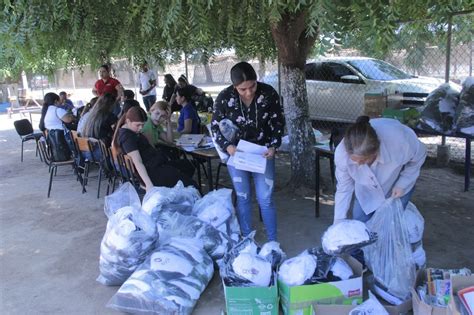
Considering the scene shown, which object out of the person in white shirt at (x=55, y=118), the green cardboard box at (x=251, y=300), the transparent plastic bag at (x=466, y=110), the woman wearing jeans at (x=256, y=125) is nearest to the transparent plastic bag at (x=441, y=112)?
the transparent plastic bag at (x=466, y=110)

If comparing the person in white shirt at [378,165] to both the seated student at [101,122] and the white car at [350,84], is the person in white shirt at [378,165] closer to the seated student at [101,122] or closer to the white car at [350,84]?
the seated student at [101,122]

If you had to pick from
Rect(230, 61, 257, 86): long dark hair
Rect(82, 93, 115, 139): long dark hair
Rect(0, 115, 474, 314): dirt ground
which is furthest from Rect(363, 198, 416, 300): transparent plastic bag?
Rect(82, 93, 115, 139): long dark hair

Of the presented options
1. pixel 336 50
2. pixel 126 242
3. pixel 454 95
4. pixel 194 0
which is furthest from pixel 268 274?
pixel 454 95

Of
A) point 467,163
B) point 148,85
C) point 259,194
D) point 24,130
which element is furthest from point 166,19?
point 148,85

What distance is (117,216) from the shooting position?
342 cm

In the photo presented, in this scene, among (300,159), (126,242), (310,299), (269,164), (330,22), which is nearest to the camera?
(330,22)

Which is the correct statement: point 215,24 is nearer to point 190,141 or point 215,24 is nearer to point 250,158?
point 250,158

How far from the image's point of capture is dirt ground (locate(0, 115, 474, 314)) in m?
3.42

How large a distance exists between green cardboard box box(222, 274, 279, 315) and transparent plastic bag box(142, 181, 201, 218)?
3.80 ft

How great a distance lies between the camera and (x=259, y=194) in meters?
3.79

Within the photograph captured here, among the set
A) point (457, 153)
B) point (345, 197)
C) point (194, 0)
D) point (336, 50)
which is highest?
point (194, 0)

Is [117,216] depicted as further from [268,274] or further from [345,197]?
[345,197]

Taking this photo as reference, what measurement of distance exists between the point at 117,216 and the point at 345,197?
160 centimetres

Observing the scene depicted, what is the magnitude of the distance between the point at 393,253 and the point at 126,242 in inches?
68.5
